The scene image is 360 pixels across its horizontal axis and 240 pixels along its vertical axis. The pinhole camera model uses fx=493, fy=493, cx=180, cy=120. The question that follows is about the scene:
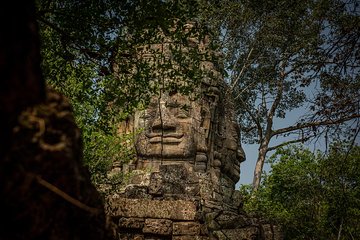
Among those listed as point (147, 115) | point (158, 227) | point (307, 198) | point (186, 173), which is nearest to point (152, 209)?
point (158, 227)

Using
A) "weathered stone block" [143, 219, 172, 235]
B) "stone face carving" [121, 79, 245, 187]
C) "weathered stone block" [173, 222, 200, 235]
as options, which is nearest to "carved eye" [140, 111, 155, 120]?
"stone face carving" [121, 79, 245, 187]

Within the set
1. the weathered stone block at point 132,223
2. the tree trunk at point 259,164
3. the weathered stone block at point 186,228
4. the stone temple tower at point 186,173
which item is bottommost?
the weathered stone block at point 186,228

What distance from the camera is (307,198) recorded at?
24141mm

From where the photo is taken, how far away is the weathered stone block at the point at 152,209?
8523 mm

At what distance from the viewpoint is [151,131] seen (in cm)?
1508

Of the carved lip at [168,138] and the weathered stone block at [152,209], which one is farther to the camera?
the carved lip at [168,138]

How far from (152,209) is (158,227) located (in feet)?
1.21

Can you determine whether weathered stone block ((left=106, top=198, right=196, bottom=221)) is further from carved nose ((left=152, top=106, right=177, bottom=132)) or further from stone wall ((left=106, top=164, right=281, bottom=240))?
carved nose ((left=152, top=106, right=177, bottom=132))

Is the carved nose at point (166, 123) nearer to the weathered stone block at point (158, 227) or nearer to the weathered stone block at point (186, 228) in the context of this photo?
the weathered stone block at point (158, 227)

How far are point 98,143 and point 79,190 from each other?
36.1 feet

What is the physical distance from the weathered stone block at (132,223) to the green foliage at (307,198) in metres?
11.8

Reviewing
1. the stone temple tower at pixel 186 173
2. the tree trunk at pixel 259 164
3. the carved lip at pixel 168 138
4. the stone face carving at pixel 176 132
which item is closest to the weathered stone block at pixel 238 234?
the stone temple tower at pixel 186 173

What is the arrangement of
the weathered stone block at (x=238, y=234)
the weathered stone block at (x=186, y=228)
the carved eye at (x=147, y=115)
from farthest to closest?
the carved eye at (x=147, y=115), the weathered stone block at (x=238, y=234), the weathered stone block at (x=186, y=228)

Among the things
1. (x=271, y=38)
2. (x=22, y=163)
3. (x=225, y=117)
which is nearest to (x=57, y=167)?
(x=22, y=163)
